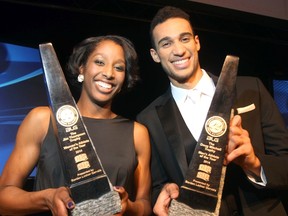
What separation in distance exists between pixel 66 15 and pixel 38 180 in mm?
1792

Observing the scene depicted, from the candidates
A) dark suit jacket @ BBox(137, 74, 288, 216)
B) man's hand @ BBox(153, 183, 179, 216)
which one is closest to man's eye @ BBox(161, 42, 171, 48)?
dark suit jacket @ BBox(137, 74, 288, 216)

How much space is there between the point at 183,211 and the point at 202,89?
0.60 metres

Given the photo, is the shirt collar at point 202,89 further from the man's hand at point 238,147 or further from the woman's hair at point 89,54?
the man's hand at point 238,147

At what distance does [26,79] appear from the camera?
9.03 ft

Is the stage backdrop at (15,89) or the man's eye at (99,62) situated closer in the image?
the man's eye at (99,62)

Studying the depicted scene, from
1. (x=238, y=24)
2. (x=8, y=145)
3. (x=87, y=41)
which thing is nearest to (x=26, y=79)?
(x=8, y=145)

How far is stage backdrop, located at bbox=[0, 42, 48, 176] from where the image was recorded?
2.64m

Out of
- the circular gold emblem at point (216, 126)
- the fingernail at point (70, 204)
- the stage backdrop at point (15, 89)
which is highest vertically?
the stage backdrop at point (15, 89)

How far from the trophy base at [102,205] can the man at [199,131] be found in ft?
0.56

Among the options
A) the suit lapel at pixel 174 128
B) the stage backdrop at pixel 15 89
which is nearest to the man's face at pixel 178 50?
the suit lapel at pixel 174 128

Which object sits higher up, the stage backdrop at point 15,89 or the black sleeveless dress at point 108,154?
the stage backdrop at point 15,89

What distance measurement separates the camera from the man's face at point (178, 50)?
1677 mm

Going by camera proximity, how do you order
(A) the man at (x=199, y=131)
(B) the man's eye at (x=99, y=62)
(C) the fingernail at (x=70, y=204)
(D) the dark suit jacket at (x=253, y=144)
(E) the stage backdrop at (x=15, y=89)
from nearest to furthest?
1. (C) the fingernail at (x=70, y=204)
2. (A) the man at (x=199, y=131)
3. (D) the dark suit jacket at (x=253, y=144)
4. (B) the man's eye at (x=99, y=62)
5. (E) the stage backdrop at (x=15, y=89)

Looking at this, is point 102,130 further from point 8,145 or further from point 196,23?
point 196,23
